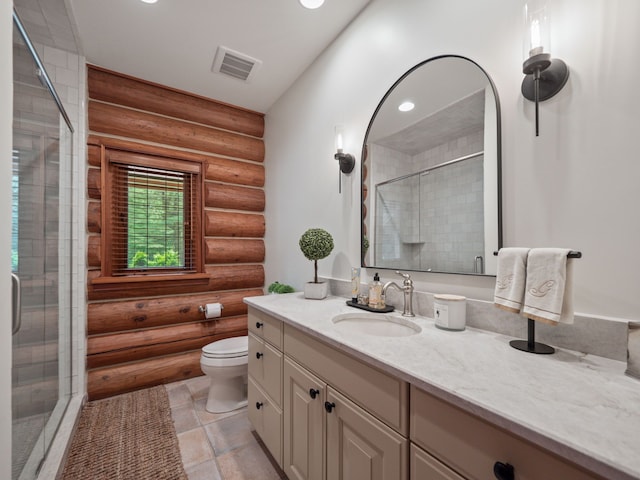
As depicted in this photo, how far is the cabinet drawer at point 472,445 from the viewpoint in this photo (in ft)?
1.82

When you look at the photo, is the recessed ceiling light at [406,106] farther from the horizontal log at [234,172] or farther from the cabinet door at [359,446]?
the horizontal log at [234,172]

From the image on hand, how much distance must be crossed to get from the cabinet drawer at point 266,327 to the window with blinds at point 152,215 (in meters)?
1.23

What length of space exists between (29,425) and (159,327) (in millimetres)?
1152

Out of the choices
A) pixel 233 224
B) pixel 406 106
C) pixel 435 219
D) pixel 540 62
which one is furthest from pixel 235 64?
pixel 540 62

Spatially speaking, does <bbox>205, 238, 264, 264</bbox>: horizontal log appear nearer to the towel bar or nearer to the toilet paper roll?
the toilet paper roll

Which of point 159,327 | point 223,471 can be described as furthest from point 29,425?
point 159,327

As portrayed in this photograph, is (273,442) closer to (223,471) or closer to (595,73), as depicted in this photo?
(223,471)

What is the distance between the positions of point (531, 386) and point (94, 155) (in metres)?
3.09

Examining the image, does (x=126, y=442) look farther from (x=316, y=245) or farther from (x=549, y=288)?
(x=549, y=288)

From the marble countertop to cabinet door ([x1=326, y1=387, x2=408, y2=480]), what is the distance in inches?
7.9

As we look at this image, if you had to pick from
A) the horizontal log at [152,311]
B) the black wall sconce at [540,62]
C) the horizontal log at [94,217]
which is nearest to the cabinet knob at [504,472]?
the black wall sconce at [540,62]

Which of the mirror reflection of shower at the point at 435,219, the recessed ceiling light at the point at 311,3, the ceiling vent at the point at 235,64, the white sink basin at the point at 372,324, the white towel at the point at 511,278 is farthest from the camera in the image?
the ceiling vent at the point at 235,64

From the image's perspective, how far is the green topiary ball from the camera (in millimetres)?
1968

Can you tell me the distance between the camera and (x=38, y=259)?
1589mm
